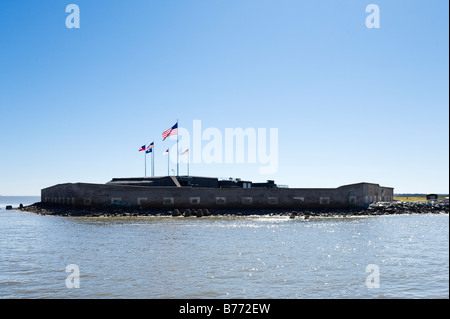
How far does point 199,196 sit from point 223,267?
38247mm

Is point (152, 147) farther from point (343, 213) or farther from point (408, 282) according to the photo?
point (408, 282)

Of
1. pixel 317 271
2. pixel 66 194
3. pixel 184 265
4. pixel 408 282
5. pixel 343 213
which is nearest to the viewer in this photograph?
pixel 408 282

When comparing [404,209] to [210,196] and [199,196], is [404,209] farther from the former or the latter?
[199,196]

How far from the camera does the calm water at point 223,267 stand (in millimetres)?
12219

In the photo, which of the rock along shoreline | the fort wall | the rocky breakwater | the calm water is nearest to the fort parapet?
the fort wall

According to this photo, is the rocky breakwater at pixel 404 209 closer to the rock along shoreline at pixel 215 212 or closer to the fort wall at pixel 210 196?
the rock along shoreline at pixel 215 212

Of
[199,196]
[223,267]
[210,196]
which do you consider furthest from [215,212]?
[223,267]

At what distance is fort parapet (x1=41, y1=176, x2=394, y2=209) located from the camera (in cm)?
5253

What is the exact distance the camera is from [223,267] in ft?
52.2

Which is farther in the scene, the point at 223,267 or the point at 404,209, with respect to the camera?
the point at 404,209

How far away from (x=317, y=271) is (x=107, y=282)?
7.63 meters

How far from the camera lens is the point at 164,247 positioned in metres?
22.0

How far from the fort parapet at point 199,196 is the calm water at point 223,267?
26.0 meters
